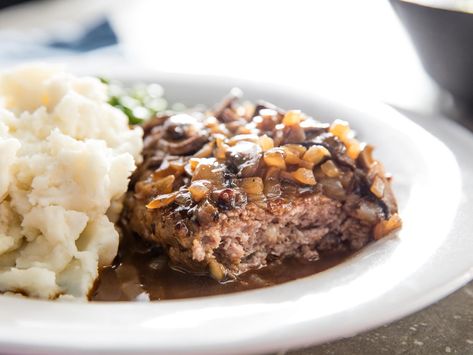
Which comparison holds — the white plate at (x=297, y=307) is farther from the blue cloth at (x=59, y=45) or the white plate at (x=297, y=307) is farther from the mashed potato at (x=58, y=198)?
the blue cloth at (x=59, y=45)

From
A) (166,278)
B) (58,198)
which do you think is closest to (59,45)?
(58,198)

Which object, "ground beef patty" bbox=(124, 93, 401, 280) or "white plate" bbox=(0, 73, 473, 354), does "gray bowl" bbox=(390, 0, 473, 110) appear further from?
"ground beef patty" bbox=(124, 93, 401, 280)

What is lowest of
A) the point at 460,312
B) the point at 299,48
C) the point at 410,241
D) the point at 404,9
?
the point at 299,48

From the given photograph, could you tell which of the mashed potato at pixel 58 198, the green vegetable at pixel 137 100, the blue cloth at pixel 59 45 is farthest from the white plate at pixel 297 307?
the blue cloth at pixel 59 45

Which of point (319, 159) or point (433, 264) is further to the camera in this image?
point (319, 159)

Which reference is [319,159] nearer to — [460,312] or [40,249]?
[460,312]

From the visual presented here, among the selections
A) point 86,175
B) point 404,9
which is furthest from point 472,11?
point 86,175

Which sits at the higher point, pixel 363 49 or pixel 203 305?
pixel 203 305
